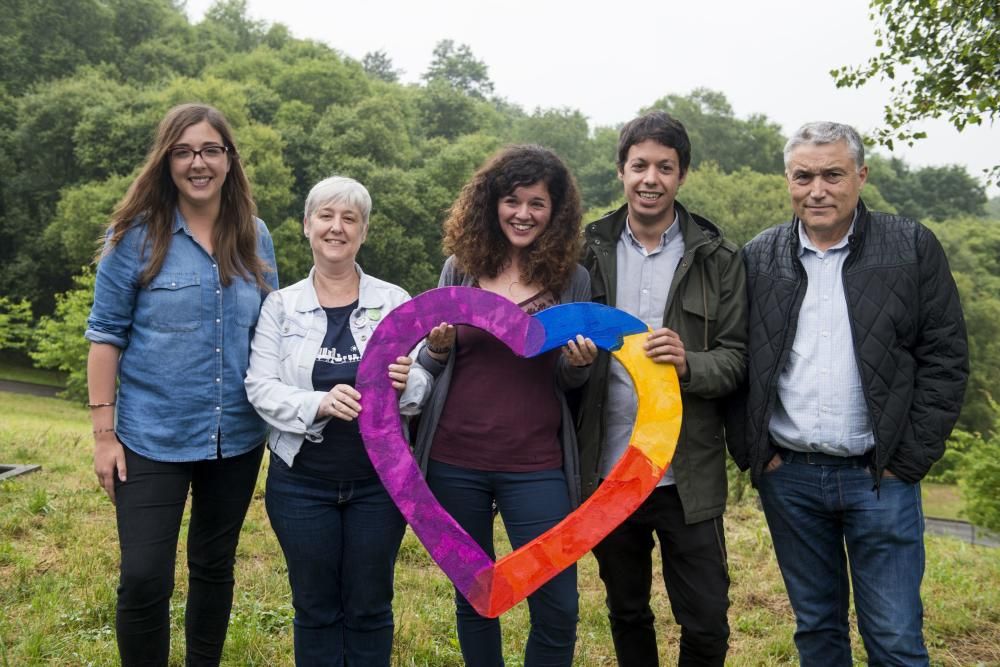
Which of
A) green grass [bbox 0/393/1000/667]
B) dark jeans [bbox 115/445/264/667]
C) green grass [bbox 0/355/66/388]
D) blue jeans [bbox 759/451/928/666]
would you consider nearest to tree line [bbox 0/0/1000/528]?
green grass [bbox 0/355/66/388]

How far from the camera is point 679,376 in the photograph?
132 inches

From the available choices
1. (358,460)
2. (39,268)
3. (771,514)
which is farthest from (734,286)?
(39,268)

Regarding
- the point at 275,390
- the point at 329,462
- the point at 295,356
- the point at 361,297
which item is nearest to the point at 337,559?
the point at 329,462

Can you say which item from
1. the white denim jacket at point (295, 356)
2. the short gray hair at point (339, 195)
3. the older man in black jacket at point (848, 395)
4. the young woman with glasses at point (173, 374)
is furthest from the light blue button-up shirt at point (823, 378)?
the young woman with glasses at point (173, 374)

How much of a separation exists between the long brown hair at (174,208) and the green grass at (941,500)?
95.2 ft

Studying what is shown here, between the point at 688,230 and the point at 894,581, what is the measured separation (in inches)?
65.1

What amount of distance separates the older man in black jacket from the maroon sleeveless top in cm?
88

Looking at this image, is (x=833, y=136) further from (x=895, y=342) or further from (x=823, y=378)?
(x=823, y=378)

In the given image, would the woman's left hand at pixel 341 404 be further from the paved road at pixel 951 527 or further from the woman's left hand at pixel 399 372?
the paved road at pixel 951 527

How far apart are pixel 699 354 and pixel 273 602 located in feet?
10.1

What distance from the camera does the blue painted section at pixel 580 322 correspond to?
3.26 m

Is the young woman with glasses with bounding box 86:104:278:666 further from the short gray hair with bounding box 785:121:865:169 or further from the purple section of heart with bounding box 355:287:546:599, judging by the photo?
the short gray hair with bounding box 785:121:865:169

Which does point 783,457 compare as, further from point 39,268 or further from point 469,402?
point 39,268

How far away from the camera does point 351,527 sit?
130 inches
